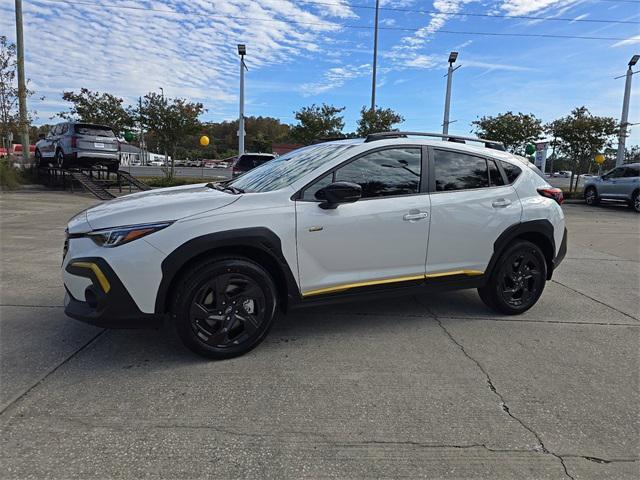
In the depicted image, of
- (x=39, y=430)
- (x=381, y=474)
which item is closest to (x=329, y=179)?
(x=381, y=474)

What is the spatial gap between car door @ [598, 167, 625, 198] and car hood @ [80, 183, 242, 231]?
19718 mm

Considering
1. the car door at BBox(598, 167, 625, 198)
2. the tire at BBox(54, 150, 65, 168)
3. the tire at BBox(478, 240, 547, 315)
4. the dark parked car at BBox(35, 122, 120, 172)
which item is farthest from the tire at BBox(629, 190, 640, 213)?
the tire at BBox(54, 150, 65, 168)

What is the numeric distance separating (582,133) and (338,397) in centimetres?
2302

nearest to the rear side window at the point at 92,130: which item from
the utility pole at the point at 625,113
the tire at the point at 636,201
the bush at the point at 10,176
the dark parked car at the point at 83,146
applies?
the dark parked car at the point at 83,146

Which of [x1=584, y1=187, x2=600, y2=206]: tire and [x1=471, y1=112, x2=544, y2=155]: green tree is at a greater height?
[x1=471, y1=112, x2=544, y2=155]: green tree

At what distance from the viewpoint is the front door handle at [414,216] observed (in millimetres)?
3914

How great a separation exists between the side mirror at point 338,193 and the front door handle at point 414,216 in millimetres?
564

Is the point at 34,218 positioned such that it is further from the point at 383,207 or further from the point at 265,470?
the point at 265,470

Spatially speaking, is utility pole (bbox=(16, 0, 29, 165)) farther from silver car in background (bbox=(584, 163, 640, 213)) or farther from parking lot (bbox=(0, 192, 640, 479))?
silver car in background (bbox=(584, 163, 640, 213))

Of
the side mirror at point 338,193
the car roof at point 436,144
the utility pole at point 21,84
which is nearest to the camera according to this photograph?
the side mirror at point 338,193

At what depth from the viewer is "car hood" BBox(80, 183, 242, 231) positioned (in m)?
3.25

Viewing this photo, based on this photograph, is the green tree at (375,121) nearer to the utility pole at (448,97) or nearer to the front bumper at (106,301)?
the utility pole at (448,97)

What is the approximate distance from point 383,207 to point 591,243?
26.3 ft

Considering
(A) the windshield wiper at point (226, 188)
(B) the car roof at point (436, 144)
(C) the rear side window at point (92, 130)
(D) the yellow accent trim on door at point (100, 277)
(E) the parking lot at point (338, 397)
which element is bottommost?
(E) the parking lot at point (338, 397)
